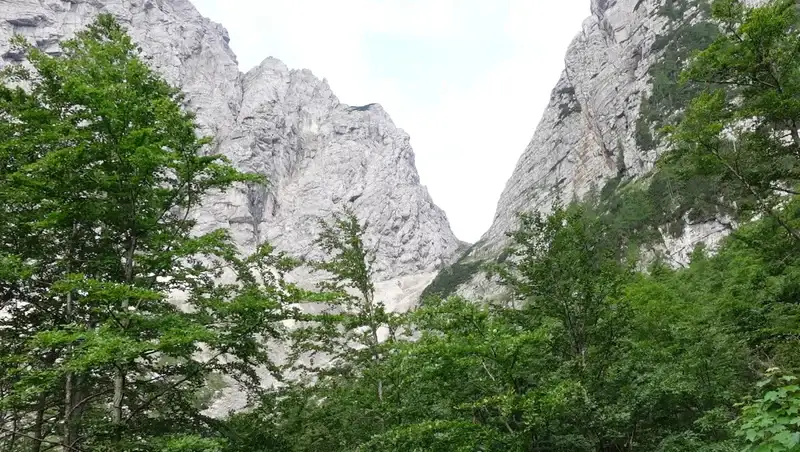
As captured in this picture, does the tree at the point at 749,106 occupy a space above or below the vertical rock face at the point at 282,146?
below

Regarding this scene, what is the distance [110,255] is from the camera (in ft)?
33.9

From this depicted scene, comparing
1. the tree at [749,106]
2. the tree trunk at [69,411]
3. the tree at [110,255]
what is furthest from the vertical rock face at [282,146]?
the tree trunk at [69,411]

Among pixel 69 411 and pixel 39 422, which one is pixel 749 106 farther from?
pixel 39 422

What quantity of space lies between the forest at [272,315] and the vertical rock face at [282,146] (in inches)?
4579

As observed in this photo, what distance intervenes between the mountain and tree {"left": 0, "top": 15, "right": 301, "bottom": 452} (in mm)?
52186

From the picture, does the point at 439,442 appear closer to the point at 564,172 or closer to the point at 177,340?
the point at 177,340

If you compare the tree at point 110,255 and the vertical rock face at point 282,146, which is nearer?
the tree at point 110,255

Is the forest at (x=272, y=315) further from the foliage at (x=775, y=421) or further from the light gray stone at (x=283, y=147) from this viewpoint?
the light gray stone at (x=283, y=147)

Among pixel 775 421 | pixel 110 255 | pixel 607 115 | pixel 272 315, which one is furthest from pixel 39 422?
pixel 607 115

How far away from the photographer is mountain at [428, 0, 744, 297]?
72500 millimetres

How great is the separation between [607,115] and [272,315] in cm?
9306

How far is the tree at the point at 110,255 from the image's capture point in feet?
26.3

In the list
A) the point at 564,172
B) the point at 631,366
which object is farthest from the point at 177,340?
the point at 564,172

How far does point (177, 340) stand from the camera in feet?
24.1
